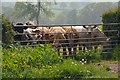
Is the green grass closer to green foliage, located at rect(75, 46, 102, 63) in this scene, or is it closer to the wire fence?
green foliage, located at rect(75, 46, 102, 63)

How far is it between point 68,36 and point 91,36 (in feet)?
3.12

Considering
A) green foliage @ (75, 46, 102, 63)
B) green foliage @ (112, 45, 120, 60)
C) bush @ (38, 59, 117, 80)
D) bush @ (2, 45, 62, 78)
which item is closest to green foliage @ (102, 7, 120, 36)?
green foliage @ (112, 45, 120, 60)

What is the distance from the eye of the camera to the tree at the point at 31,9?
22609 millimetres

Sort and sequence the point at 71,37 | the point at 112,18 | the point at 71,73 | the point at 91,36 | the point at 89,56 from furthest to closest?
the point at 91,36 → the point at 112,18 → the point at 71,37 → the point at 89,56 → the point at 71,73

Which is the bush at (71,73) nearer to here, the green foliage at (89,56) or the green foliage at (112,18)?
the green foliage at (89,56)

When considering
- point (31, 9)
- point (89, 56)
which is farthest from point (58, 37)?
point (31, 9)

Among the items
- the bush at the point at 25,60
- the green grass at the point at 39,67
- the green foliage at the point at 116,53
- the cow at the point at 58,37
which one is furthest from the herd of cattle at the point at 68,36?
the green grass at the point at 39,67

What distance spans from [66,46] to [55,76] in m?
5.02

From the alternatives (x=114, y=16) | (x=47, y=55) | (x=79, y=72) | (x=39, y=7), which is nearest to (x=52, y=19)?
(x=39, y=7)

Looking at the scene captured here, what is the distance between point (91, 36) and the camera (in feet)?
43.4

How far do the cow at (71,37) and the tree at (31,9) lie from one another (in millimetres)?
9233

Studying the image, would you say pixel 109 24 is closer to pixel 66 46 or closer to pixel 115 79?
pixel 66 46

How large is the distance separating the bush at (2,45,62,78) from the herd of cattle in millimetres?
2087

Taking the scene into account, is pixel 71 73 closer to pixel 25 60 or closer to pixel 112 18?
pixel 25 60
